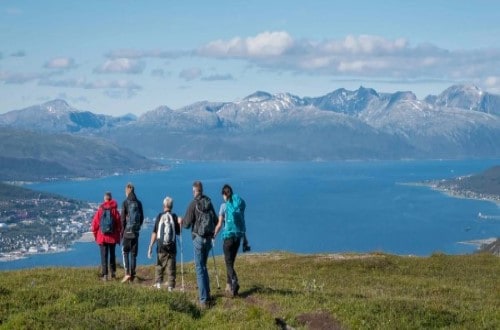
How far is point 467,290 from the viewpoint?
2194 cm

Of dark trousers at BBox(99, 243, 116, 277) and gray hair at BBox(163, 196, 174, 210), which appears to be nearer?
gray hair at BBox(163, 196, 174, 210)

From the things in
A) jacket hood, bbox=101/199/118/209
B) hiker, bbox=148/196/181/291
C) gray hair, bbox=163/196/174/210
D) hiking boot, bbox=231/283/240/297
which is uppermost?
gray hair, bbox=163/196/174/210

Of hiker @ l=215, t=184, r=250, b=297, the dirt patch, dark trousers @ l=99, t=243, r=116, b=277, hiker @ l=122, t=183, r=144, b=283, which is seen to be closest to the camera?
the dirt patch

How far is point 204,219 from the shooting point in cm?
1736

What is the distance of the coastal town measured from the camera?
5192 inches

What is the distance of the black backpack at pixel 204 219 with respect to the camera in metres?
17.3

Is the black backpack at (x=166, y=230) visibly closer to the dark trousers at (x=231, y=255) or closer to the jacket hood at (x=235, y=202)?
the dark trousers at (x=231, y=255)

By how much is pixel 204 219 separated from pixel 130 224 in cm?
Answer: 412

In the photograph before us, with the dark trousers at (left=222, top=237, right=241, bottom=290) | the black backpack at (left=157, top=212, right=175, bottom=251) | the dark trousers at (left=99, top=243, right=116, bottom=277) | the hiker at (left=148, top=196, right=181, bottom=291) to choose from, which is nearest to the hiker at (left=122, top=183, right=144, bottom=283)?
the dark trousers at (left=99, top=243, right=116, bottom=277)

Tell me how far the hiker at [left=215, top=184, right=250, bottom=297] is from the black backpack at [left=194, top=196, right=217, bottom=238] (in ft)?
0.57

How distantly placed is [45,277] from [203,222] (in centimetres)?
606

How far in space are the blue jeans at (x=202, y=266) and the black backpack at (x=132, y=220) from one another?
389 centimetres

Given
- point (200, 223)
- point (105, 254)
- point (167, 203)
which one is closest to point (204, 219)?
point (200, 223)

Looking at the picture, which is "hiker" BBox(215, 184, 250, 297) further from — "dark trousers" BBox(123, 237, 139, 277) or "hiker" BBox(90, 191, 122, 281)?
"hiker" BBox(90, 191, 122, 281)
